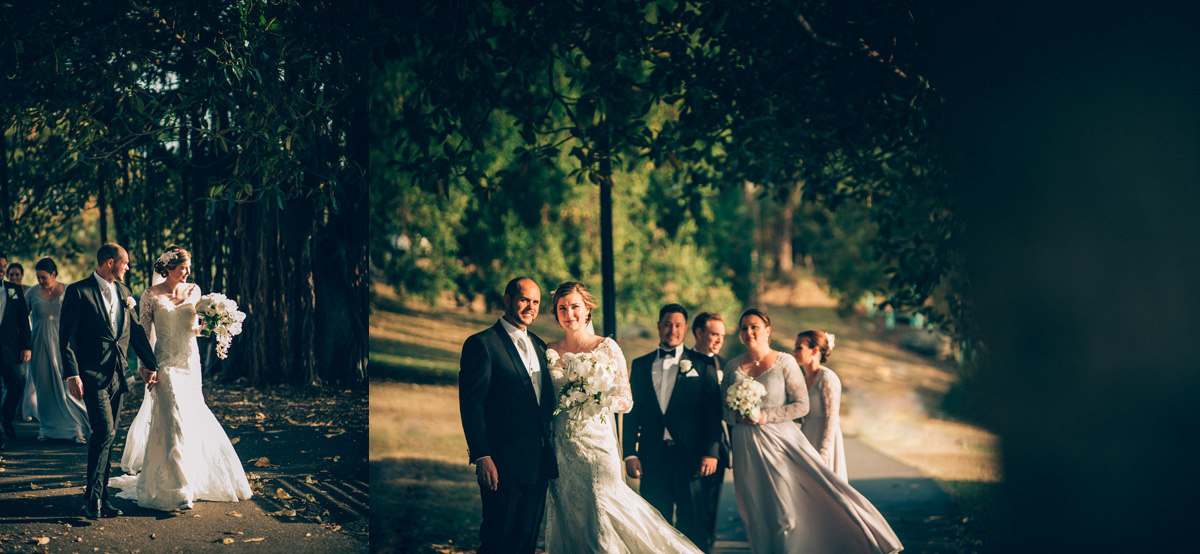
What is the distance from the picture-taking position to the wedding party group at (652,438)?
4633 millimetres

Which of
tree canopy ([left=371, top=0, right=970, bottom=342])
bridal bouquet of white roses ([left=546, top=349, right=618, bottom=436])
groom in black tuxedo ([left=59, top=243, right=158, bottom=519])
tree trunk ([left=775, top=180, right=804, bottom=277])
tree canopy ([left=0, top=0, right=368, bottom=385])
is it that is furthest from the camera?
tree trunk ([left=775, top=180, right=804, bottom=277])

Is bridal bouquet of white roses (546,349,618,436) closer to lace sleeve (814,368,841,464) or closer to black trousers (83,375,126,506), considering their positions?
lace sleeve (814,368,841,464)

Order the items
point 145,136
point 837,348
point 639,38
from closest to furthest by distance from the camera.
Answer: point 145,136 → point 639,38 → point 837,348

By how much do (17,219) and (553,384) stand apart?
354 cm

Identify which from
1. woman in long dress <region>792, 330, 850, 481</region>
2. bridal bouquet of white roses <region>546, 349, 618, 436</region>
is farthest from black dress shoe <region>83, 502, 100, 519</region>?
woman in long dress <region>792, 330, 850, 481</region>

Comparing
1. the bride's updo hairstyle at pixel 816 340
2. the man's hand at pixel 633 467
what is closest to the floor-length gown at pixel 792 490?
the bride's updo hairstyle at pixel 816 340

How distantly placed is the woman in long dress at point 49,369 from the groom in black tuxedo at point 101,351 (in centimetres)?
14

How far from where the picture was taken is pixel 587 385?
14.9ft

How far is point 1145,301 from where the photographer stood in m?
5.14

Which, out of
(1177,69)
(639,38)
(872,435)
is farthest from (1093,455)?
(872,435)

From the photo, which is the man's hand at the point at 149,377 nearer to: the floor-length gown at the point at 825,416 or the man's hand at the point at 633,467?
the man's hand at the point at 633,467

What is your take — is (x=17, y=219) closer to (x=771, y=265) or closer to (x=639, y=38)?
(x=639, y=38)

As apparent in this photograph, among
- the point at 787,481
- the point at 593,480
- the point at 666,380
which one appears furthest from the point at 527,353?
the point at 787,481

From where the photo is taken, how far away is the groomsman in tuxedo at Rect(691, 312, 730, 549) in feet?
17.5
